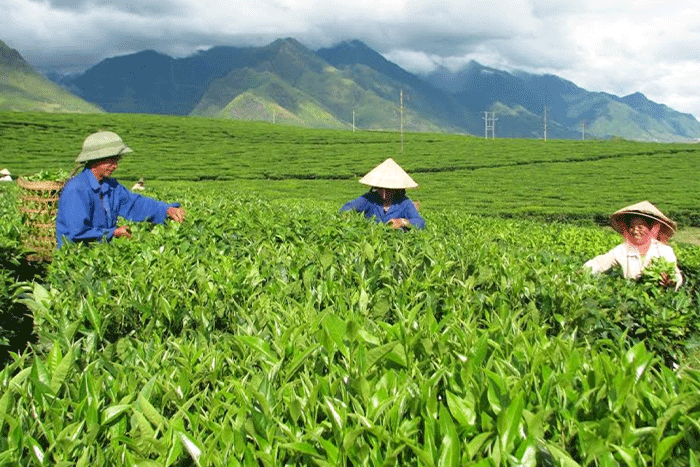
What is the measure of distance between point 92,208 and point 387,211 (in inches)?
138

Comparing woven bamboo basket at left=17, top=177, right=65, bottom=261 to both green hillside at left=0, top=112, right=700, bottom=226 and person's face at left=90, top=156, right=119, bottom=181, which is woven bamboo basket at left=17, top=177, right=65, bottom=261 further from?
green hillside at left=0, top=112, right=700, bottom=226

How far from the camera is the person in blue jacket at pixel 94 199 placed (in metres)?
5.12

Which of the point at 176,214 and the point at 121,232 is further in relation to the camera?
the point at 176,214

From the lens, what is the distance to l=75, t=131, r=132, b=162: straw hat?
5.14 meters

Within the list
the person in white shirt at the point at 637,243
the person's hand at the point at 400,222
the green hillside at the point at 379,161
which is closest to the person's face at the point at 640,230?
the person in white shirt at the point at 637,243

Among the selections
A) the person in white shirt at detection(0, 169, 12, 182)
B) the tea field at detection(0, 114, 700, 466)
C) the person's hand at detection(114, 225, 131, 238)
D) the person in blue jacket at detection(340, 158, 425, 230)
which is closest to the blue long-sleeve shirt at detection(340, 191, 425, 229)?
the person in blue jacket at detection(340, 158, 425, 230)

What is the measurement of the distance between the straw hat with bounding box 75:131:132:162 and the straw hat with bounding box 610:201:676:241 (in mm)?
4580

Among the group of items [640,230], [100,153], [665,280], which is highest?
[100,153]

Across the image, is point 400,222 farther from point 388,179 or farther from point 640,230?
point 640,230

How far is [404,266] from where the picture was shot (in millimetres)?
3973

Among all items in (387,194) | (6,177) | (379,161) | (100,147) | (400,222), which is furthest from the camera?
(379,161)

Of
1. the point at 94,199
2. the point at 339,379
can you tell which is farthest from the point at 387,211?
the point at 339,379

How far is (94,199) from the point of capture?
529 centimetres

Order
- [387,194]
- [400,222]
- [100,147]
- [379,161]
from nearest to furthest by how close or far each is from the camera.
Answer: [100,147]
[400,222]
[387,194]
[379,161]
